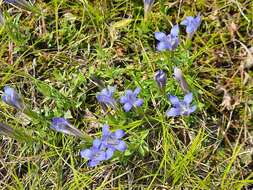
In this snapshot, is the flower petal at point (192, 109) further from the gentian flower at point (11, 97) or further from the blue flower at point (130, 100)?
the gentian flower at point (11, 97)

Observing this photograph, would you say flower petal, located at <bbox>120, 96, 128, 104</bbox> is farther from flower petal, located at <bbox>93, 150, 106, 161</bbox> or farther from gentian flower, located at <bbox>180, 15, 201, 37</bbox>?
gentian flower, located at <bbox>180, 15, 201, 37</bbox>

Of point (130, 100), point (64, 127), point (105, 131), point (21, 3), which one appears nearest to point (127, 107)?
point (130, 100)

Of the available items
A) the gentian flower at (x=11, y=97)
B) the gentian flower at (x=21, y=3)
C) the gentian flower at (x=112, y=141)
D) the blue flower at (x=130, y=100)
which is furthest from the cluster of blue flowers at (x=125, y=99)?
the gentian flower at (x=21, y=3)

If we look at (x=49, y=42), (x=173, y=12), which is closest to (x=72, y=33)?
→ (x=49, y=42)

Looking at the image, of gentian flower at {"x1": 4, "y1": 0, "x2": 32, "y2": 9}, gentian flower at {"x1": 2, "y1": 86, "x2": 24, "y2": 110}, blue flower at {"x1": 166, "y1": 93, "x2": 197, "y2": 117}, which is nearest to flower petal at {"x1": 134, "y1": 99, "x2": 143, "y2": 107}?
blue flower at {"x1": 166, "y1": 93, "x2": 197, "y2": 117}

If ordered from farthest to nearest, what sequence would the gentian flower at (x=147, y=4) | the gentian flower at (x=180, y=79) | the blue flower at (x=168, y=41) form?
the gentian flower at (x=147, y=4)
the blue flower at (x=168, y=41)
the gentian flower at (x=180, y=79)

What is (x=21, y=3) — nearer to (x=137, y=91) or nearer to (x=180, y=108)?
(x=137, y=91)
